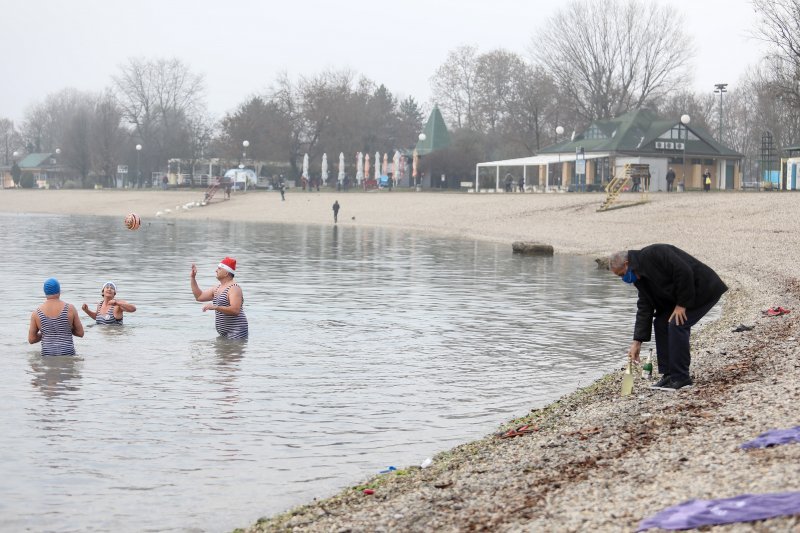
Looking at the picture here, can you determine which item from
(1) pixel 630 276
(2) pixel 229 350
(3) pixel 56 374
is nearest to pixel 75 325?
(3) pixel 56 374

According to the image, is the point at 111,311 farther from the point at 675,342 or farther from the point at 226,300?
the point at 675,342

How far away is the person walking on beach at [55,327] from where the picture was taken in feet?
48.5

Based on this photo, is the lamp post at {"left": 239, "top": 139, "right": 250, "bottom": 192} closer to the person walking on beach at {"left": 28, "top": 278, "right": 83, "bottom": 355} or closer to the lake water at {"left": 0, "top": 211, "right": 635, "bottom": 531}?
the lake water at {"left": 0, "top": 211, "right": 635, "bottom": 531}

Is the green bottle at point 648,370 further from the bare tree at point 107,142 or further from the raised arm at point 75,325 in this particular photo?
the bare tree at point 107,142

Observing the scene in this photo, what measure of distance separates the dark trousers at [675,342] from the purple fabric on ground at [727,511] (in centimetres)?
420

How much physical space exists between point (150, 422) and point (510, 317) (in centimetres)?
1024

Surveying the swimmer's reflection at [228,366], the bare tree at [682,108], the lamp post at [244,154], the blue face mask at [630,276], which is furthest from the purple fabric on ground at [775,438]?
the bare tree at [682,108]

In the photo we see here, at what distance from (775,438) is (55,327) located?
10.2 meters

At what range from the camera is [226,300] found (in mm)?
16359

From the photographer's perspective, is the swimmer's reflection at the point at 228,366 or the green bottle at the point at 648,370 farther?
the swimmer's reflection at the point at 228,366

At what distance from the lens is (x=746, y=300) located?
67.7 feet

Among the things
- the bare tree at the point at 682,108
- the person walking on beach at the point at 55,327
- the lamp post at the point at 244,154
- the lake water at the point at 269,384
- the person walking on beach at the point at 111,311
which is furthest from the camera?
the bare tree at the point at 682,108

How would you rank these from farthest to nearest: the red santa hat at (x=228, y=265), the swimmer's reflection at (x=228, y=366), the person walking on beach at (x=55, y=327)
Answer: the red santa hat at (x=228, y=265), the person walking on beach at (x=55, y=327), the swimmer's reflection at (x=228, y=366)

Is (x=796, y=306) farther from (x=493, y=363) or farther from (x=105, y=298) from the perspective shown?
(x=105, y=298)
